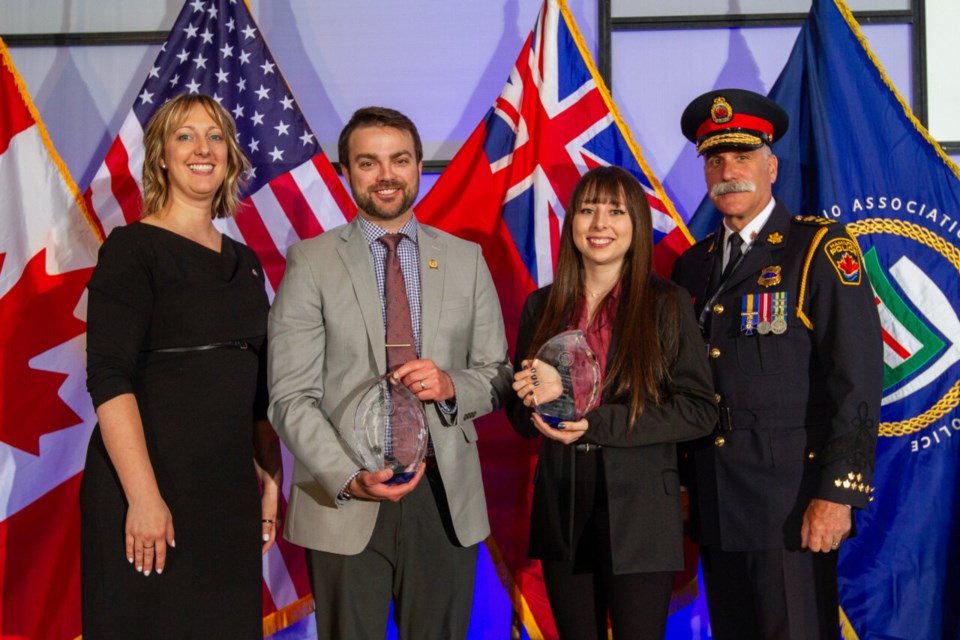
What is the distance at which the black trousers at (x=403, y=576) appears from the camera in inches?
83.0

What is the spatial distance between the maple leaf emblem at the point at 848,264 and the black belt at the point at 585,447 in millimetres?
823

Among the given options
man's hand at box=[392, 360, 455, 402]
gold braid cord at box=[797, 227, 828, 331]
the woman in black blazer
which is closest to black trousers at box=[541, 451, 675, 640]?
the woman in black blazer

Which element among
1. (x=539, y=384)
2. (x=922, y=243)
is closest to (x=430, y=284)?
(x=539, y=384)

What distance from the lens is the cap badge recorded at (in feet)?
8.66

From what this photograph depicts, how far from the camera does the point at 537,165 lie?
3402 millimetres

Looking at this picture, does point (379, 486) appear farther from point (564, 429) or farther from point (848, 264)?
point (848, 264)

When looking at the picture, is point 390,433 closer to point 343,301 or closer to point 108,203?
point 343,301

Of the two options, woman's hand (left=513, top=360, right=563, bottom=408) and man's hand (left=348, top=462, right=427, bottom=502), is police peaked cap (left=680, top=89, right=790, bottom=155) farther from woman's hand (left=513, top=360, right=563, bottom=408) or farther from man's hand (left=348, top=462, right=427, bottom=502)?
man's hand (left=348, top=462, right=427, bottom=502)

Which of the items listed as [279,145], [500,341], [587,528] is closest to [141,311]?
[500,341]

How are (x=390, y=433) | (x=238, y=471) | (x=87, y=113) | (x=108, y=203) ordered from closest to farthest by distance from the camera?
(x=390, y=433) → (x=238, y=471) → (x=108, y=203) → (x=87, y=113)

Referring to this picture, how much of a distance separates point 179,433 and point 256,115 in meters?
1.61

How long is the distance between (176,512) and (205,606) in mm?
239

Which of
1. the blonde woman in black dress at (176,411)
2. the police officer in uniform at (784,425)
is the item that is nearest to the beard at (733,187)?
the police officer in uniform at (784,425)

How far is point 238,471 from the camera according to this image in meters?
2.26
